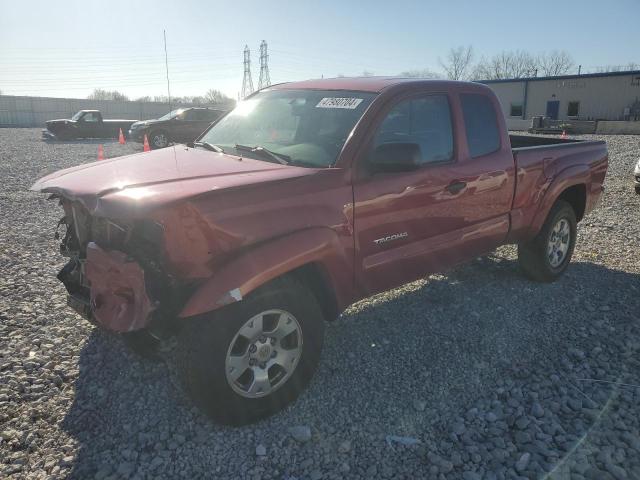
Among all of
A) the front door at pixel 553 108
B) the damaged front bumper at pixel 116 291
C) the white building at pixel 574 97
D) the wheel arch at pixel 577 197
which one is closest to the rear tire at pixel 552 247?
the wheel arch at pixel 577 197

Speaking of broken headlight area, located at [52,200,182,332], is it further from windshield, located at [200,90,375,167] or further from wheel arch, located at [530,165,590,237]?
wheel arch, located at [530,165,590,237]

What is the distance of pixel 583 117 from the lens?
3641cm

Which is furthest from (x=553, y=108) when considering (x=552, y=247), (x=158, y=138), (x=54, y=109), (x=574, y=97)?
(x=54, y=109)

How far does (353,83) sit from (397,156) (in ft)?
3.44

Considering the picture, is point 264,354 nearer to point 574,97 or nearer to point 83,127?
point 83,127

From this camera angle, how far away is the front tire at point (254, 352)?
2631 mm

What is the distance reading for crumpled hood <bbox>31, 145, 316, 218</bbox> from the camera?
2.50 m

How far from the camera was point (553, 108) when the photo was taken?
37.7 meters

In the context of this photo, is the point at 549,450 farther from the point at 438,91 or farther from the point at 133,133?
the point at 133,133

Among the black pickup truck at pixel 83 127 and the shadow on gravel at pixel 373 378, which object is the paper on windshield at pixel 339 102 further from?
the black pickup truck at pixel 83 127

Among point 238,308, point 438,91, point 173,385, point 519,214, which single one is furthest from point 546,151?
point 173,385

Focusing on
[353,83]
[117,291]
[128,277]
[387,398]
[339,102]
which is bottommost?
[387,398]

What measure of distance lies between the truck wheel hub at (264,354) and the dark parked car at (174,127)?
55.7 feet

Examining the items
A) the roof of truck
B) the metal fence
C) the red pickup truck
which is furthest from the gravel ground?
the metal fence
